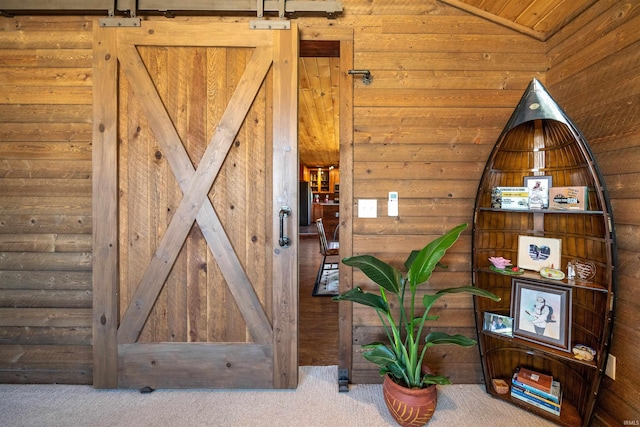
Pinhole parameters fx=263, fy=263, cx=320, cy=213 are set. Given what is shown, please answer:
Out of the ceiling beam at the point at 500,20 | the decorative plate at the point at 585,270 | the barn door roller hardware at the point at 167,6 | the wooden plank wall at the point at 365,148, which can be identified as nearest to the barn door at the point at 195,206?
the barn door roller hardware at the point at 167,6

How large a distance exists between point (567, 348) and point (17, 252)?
339 cm

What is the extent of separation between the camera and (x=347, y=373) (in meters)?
1.77

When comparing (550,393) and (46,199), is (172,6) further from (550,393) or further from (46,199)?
(550,393)

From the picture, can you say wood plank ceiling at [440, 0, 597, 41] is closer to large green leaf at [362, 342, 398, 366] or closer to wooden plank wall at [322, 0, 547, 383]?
wooden plank wall at [322, 0, 547, 383]

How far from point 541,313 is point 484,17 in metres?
1.90

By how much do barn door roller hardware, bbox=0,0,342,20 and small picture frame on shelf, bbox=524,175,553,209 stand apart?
1.64m

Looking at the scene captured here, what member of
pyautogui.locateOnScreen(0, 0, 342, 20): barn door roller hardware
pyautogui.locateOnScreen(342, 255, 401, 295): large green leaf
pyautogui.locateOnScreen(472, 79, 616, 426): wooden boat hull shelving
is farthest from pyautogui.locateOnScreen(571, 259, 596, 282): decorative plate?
pyautogui.locateOnScreen(0, 0, 342, 20): barn door roller hardware

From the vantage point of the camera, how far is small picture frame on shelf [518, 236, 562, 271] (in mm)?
1523

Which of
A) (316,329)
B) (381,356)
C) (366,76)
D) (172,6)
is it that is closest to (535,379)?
(381,356)

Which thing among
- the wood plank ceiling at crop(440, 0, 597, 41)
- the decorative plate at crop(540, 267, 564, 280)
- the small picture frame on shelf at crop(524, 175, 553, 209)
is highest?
the wood plank ceiling at crop(440, 0, 597, 41)

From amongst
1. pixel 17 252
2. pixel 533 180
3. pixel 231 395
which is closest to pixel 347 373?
pixel 231 395

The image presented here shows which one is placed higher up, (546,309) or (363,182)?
(363,182)

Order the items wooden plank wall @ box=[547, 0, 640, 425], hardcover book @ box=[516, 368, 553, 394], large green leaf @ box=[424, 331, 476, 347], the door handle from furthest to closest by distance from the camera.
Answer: the door handle → hardcover book @ box=[516, 368, 553, 394] → large green leaf @ box=[424, 331, 476, 347] → wooden plank wall @ box=[547, 0, 640, 425]

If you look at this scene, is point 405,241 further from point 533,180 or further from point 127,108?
point 127,108
